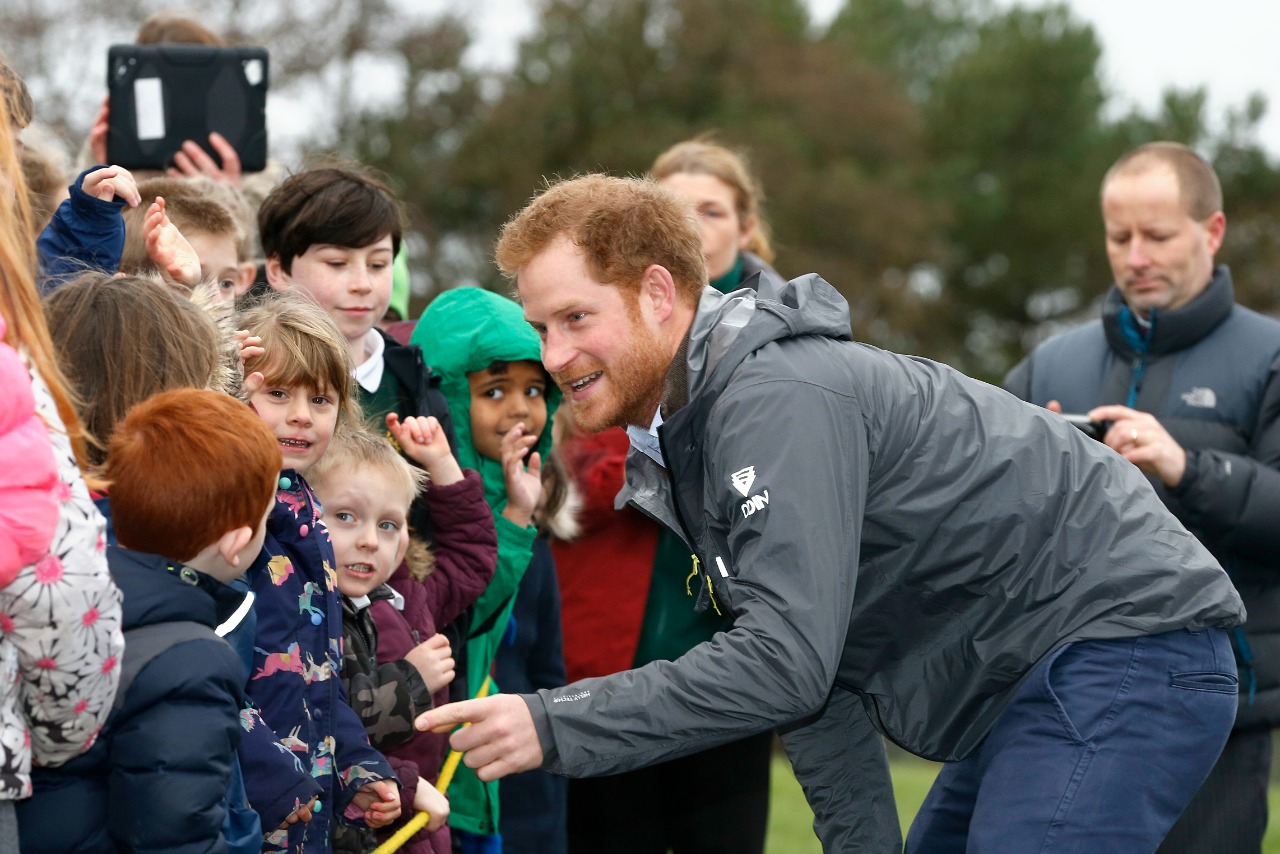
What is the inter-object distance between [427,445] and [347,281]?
564mm

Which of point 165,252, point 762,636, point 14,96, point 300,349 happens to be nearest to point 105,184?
point 165,252

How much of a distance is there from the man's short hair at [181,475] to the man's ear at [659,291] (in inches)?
38.3

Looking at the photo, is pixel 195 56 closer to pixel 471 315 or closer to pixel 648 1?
pixel 471 315

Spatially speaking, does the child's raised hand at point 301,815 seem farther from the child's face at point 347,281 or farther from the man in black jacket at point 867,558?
the child's face at point 347,281

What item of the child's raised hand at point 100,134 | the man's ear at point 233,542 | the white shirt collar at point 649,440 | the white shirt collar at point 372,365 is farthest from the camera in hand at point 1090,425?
the child's raised hand at point 100,134

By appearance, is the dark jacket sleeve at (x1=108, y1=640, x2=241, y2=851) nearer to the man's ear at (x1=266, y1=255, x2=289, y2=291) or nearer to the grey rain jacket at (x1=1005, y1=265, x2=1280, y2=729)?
the man's ear at (x1=266, y1=255, x2=289, y2=291)

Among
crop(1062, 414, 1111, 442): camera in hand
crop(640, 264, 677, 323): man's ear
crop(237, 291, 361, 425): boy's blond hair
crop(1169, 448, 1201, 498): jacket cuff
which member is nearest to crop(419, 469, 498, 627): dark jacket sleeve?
crop(237, 291, 361, 425): boy's blond hair

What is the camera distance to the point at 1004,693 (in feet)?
10.8

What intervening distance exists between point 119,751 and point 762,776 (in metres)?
2.97

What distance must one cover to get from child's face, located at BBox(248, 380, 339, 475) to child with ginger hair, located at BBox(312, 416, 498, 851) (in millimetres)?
161

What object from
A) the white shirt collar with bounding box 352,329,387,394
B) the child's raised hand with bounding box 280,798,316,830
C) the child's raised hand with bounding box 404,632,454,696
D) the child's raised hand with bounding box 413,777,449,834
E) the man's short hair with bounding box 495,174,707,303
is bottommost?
the child's raised hand with bounding box 413,777,449,834

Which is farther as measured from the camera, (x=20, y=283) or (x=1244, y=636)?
(x=1244, y=636)

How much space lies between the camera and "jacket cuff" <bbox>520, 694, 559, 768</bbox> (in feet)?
9.61

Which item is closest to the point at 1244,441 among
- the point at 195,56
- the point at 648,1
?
the point at 195,56
